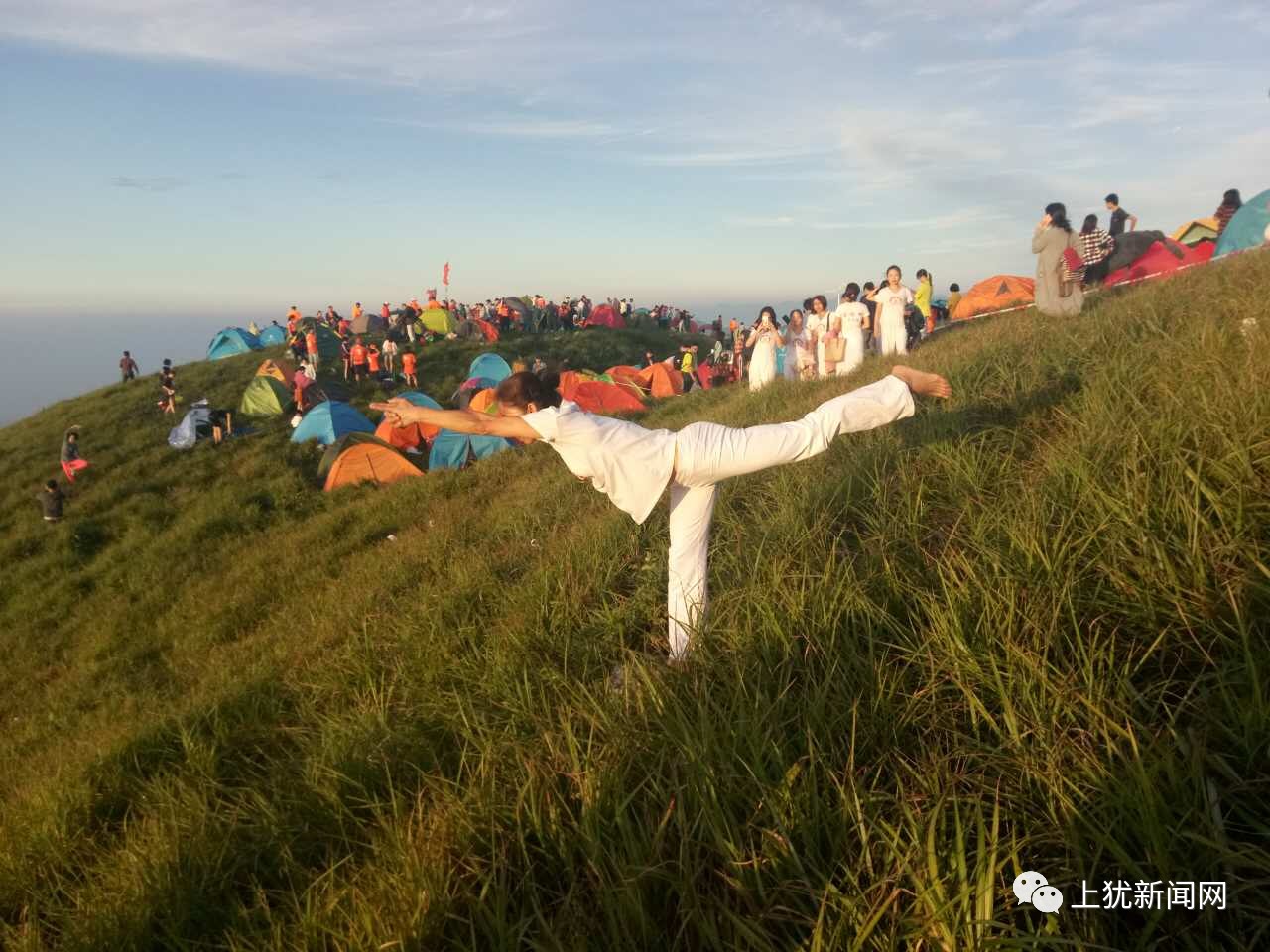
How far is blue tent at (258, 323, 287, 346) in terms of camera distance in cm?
2867

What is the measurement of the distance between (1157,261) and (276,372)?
21463 mm

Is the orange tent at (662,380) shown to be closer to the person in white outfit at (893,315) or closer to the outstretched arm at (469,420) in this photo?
the person in white outfit at (893,315)

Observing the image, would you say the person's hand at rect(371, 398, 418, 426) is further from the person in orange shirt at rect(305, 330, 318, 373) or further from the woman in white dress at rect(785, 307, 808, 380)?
the person in orange shirt at rect(305, 330, 318, 373)

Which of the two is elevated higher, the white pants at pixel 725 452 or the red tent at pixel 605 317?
the red tent at pixel 605 317

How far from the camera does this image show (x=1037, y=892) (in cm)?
172

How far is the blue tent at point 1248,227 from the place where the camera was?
1186 cm

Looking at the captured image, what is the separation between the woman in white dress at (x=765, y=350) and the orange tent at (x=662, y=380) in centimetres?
751

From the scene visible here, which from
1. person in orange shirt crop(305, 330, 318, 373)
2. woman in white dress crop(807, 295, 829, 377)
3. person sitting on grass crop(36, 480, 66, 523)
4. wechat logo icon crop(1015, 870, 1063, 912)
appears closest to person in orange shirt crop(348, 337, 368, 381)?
person in orange shirt crop(305, 330, 318, 373)

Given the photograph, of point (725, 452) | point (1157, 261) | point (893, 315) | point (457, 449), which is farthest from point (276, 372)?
point (1157, 261)

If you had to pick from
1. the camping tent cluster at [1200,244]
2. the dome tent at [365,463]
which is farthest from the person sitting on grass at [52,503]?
the camping tent cluster at [1200,244]

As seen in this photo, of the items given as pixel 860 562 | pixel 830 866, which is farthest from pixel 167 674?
pixel 830 866

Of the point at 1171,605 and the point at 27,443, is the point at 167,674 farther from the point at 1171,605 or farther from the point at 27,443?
the point at 27,443

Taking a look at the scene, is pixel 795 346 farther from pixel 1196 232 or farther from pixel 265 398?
pixel 265 398

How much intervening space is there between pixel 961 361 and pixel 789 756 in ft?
16.3
